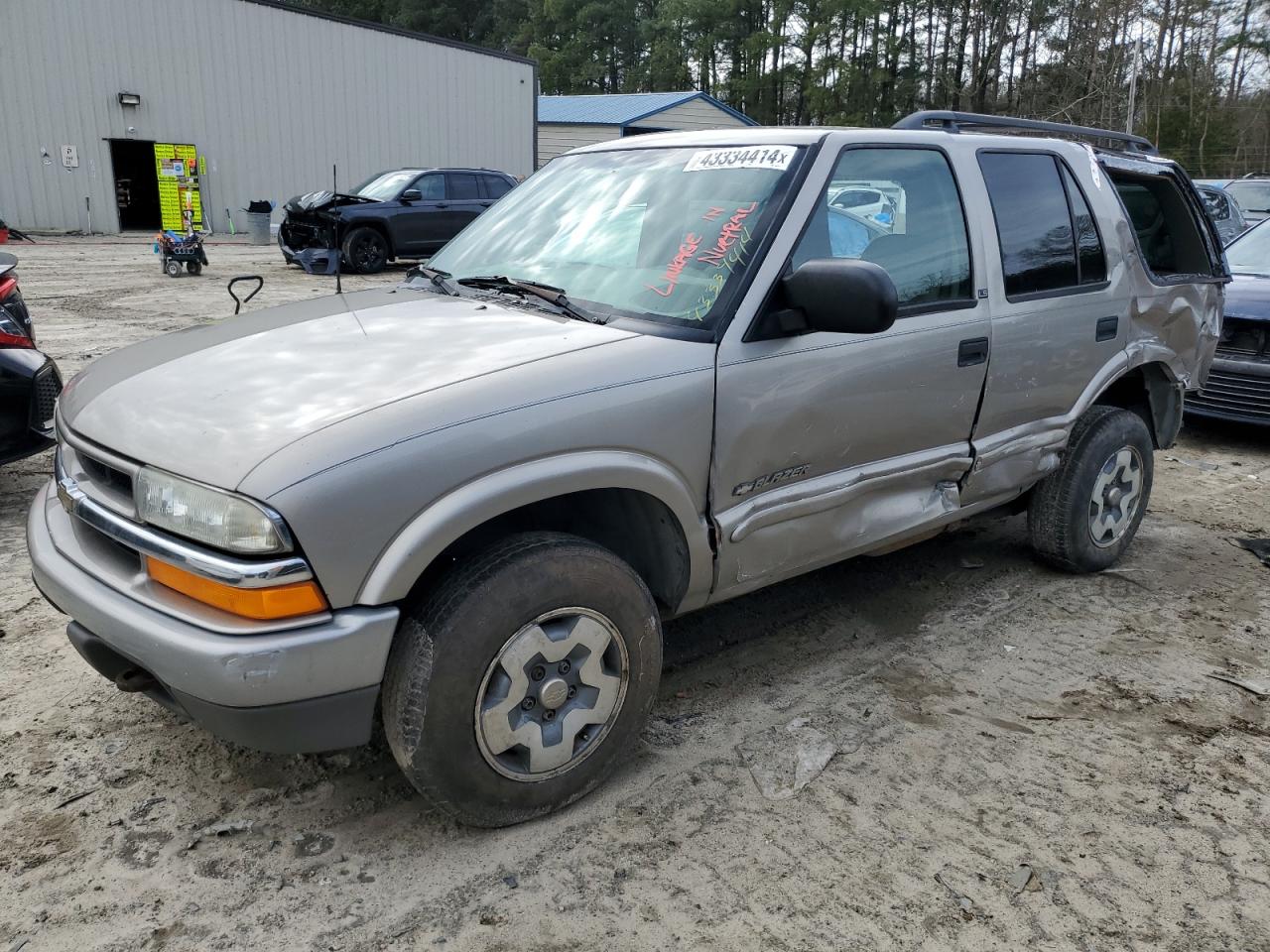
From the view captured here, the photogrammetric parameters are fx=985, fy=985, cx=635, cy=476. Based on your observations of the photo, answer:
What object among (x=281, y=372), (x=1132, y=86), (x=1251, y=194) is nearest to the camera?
(x=281, y=372)

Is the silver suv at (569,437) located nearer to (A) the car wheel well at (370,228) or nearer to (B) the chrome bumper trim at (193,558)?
(B) the chrome bumper trim at (193,558)

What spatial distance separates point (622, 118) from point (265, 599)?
38.6 metres

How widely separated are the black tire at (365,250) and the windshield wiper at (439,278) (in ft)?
42.5

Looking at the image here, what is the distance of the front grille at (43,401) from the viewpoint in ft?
15.0

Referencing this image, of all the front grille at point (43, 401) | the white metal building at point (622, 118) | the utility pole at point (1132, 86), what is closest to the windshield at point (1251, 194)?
the front grille at point (43, 401)

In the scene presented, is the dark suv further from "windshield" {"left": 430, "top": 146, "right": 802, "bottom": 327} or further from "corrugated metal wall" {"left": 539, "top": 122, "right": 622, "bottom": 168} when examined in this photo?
"corrugated metal wall" {"left": 539, "top": 122, "right": 622, "bottom": 168}

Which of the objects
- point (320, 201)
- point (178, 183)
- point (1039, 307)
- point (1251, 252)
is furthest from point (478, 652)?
point (178, 183)

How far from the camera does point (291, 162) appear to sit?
25984 mm

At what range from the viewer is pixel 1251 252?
7.93m

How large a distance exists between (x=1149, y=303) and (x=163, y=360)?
394 centimetres

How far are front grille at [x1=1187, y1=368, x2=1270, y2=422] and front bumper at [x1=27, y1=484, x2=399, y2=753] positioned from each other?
6674 mm

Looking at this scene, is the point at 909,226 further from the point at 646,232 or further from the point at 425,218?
the point at 425,218

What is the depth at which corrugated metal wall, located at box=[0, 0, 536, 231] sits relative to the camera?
2216cm

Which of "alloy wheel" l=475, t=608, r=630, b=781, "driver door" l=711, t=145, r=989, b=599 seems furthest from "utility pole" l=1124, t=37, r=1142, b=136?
"alloy wheel" l=475, t=608, r=630, b=781
